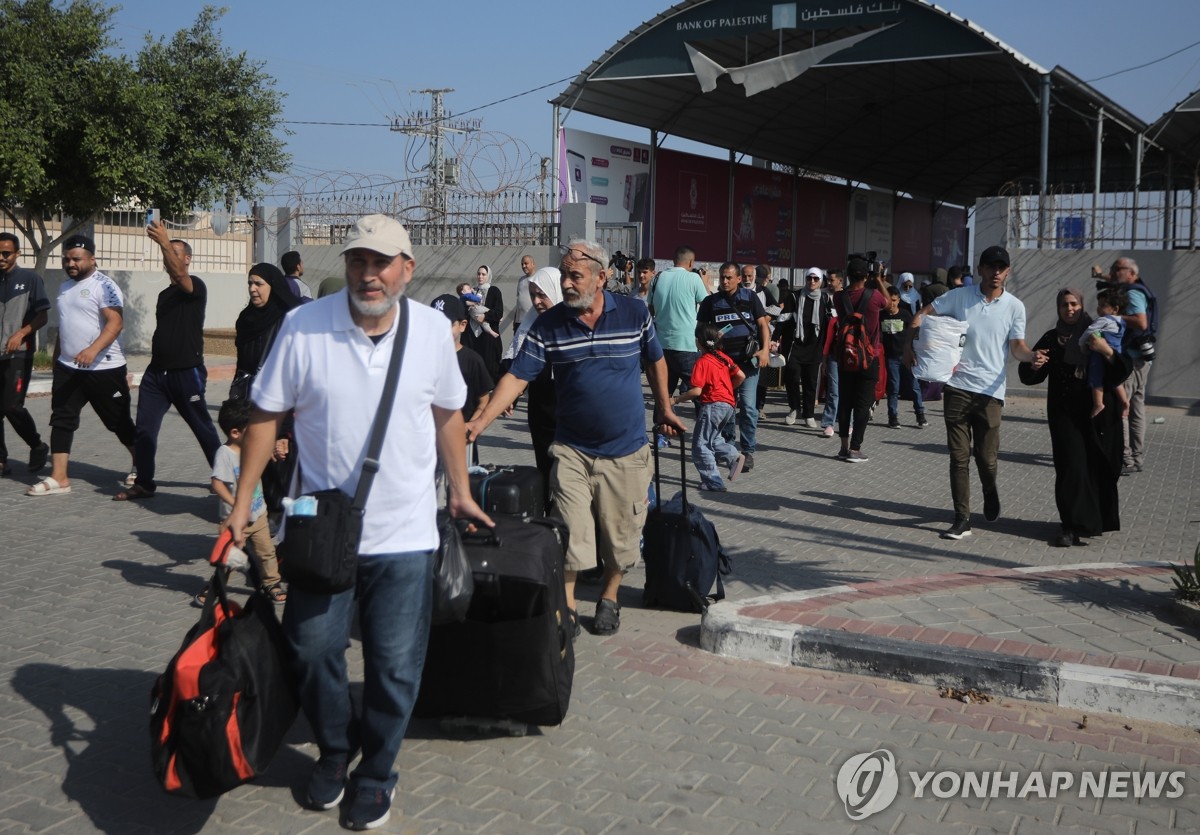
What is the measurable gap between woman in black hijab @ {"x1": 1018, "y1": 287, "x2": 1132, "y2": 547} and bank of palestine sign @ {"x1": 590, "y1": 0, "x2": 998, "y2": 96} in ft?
35.2

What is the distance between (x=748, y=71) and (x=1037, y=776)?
16.4 m

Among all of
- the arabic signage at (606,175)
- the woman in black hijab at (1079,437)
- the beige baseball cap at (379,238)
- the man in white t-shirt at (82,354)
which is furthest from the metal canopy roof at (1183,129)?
the beige baseball cap at (379,238)

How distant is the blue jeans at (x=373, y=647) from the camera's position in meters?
3.81

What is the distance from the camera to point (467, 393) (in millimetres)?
5531

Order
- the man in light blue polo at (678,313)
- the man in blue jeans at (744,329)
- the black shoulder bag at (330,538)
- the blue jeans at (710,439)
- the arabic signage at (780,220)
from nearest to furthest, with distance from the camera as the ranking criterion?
the black shoulder bag at (330,538) < the blue jeans at (710,439) < the man in blue jeans at (744,329) < the man in light blue polo at (678,313) < the arabic signage at (780,220)

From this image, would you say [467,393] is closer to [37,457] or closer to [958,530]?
[958,530]

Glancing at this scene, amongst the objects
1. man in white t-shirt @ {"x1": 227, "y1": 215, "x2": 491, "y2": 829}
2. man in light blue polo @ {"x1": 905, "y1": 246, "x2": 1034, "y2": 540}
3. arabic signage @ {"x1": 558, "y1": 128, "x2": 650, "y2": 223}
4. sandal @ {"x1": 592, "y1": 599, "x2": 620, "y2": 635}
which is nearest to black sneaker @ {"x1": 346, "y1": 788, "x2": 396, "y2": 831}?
man in white t-shirt @ {"x1": 227, "y1": 215, "x2": 491, "y2": 829}

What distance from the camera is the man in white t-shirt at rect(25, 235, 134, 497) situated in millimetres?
9273

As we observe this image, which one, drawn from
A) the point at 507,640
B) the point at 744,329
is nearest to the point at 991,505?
the point at 744,329

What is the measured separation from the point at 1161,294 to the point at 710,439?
Answer: 9996 mm

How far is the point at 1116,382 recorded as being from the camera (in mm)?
8148

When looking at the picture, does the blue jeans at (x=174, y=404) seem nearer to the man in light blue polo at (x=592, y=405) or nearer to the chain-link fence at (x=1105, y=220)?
the man in light blue polo at (x=592, y=405)

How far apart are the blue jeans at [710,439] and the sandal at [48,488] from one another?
5028mm

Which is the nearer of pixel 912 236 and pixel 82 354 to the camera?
pixel 82 354
